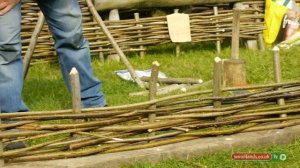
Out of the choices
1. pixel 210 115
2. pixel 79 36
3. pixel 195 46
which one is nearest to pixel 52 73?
pixel 195 46

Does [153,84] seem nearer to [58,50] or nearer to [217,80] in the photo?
[217,80]

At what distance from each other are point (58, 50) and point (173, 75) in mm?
2204

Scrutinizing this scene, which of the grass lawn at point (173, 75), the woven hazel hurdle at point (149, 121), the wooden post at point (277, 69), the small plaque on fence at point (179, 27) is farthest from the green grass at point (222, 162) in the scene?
the small plaque on fence at point (179, 27)

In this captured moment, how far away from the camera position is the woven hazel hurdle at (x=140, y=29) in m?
6.54

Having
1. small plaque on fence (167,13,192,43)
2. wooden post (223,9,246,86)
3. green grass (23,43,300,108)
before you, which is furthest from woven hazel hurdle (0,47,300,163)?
small plaque on fence (167,13,192,43)

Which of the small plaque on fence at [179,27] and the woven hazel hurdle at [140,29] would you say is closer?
the woven hazel hurdle at [140,29]

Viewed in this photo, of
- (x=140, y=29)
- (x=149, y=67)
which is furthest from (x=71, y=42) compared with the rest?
(x=140, y=29)

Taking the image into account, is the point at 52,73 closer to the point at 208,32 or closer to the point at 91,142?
the point at 208,32

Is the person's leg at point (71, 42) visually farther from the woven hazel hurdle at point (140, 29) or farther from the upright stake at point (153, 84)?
the woven hazel hurdle at point (140, 29)

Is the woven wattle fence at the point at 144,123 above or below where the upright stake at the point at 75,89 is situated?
below

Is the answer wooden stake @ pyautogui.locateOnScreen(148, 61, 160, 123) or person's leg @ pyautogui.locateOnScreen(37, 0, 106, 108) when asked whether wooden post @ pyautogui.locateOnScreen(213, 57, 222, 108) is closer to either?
wooden stake @ pyautogui.locateOnScreen(148, 61, 160, 123)

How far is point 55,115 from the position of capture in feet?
10.3

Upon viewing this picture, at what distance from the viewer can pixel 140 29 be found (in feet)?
22.3

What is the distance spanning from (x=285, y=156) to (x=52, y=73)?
10.7 feet
